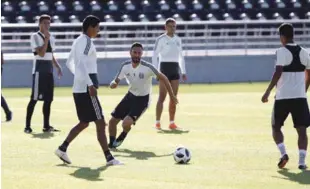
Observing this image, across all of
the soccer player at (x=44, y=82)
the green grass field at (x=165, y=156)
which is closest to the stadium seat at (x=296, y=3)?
the green grass field at (x=165, y=156)

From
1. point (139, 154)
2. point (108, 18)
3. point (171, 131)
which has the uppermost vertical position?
point (139, 154)

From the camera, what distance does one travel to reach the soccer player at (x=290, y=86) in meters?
10.8

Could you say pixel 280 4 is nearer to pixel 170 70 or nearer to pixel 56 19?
pixel 56 19

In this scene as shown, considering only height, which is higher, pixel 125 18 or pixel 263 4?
pixel 263 4

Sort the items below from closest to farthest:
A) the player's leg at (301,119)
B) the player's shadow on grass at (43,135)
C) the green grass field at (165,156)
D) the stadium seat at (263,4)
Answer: the green grass field at (165,156) < the player's leg at (301,119) < the player's shadow on grass at (43,135) < the stadium seat at (263,4)

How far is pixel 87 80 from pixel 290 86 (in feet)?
8.36

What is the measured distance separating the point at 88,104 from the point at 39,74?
4.60 metres

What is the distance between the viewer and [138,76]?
1340cm

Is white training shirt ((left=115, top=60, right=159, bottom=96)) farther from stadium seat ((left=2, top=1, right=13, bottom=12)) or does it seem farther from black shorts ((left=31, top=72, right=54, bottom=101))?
stadium seat ((left=2, top=1, right=13, bottom=12))

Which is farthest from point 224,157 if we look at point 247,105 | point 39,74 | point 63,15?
point 63,15

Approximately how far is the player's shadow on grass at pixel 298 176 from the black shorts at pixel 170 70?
5.83m

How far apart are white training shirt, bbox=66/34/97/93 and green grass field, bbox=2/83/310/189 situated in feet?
3.50

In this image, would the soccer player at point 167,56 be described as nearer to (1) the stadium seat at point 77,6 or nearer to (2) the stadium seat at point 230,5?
(1) the stadium seat at point 77,6

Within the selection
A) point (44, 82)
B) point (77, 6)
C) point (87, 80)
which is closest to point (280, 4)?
point (77, 6)
